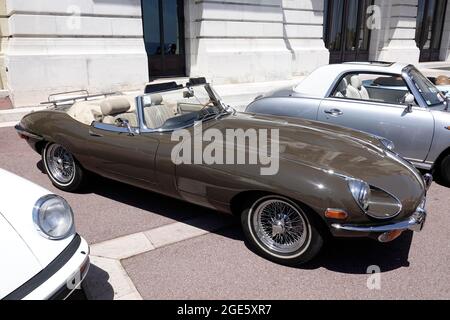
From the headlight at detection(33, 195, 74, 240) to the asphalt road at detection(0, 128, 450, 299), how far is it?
0.73 metres

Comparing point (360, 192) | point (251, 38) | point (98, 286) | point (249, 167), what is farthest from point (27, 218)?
point (251, 38)

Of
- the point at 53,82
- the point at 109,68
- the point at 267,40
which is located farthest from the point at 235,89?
the point at 53,82

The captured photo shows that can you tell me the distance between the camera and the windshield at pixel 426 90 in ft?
15.6

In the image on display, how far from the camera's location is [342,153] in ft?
10.4

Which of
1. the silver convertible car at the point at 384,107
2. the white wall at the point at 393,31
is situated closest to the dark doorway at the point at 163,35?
the silver convertible car at the point at 384,107

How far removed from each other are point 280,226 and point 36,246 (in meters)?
1.65

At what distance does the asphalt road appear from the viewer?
105 inches

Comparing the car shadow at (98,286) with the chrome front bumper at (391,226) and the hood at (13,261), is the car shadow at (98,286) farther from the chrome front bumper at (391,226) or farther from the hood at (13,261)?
the chrome front bumper at (391,226)

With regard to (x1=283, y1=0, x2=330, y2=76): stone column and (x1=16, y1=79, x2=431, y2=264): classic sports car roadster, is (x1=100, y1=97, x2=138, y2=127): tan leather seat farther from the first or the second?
(x1=283, y1=0, x2=330, y2=76): stone column

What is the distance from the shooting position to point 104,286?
270 cm

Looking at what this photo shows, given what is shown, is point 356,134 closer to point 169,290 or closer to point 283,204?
point 283,204

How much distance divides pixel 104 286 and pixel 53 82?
7448 millimetres
